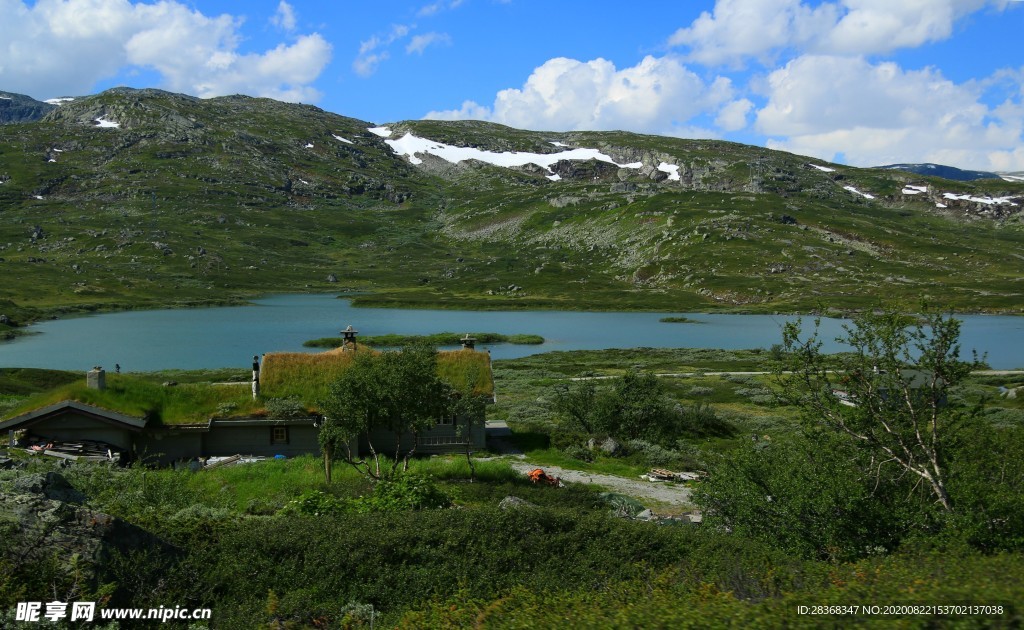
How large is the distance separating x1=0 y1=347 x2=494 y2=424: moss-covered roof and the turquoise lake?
179 feet

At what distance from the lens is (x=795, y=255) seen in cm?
19775

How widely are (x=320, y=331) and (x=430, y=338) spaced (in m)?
33.5

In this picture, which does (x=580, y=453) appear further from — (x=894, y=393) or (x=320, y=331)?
(x=320, y=331)

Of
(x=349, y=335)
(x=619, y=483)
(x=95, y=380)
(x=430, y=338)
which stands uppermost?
(x=349, y=335)

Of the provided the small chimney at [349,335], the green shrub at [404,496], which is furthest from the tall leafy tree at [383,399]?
the small chimney at [349,335]

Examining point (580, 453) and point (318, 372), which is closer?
point (318, 372)

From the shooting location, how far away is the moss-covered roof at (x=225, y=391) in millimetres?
30500

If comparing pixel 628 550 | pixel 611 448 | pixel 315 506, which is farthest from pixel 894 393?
pixel 611 448

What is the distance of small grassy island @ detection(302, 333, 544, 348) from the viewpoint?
98000 mm

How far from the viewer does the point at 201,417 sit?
106 ft

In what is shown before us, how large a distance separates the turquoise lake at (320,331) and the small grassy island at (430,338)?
2.97 meters

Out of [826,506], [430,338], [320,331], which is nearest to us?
[826,506]

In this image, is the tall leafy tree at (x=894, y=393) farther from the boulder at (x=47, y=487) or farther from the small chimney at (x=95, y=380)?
the small chimney at (x=95, y=380)

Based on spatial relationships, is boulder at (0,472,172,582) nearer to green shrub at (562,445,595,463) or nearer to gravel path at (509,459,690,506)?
gravel path at (509,459,690,506)
